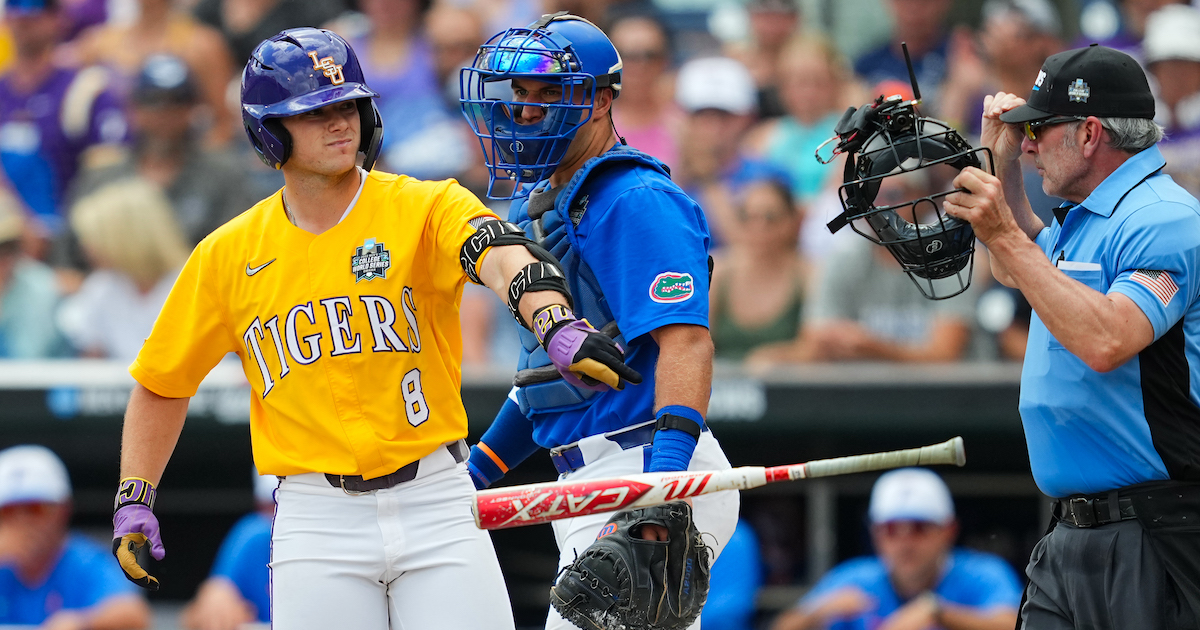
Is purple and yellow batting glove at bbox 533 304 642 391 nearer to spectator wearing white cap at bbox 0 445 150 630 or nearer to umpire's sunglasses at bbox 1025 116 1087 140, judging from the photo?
umpire's sunglasses at bbox 1025 116 1087 140

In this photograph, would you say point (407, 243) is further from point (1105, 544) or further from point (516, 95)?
point (1105, 544)

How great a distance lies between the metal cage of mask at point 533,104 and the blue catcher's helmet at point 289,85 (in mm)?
364

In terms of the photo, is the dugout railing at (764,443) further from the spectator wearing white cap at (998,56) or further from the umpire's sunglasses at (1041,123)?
the umpire's sunglasses at (1041,123)

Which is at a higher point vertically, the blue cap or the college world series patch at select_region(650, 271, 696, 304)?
the blue cap

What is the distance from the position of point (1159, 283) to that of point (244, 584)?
187 inches

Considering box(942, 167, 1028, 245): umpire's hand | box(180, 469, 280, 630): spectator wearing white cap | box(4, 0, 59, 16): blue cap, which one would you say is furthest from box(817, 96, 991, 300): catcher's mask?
box(4, 0, 59, 16): blue cap

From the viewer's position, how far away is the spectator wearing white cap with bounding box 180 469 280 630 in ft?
21.4

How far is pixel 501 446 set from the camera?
4027 mm

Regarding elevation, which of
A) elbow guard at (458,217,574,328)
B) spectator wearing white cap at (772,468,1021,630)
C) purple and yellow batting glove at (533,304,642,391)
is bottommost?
spectator wearing white cap at (772,468,1021,630)

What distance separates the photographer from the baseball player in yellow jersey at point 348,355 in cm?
333

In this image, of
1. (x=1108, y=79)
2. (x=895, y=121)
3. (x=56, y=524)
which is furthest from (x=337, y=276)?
(x=56, y=524)

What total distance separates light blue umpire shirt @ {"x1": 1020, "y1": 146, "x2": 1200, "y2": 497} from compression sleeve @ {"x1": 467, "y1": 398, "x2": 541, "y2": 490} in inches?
56.1

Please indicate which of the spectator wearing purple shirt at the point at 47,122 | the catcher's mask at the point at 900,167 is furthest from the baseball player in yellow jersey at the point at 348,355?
the spectator wearing purple shirt at the point at 47,122

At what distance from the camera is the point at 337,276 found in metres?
3.37
